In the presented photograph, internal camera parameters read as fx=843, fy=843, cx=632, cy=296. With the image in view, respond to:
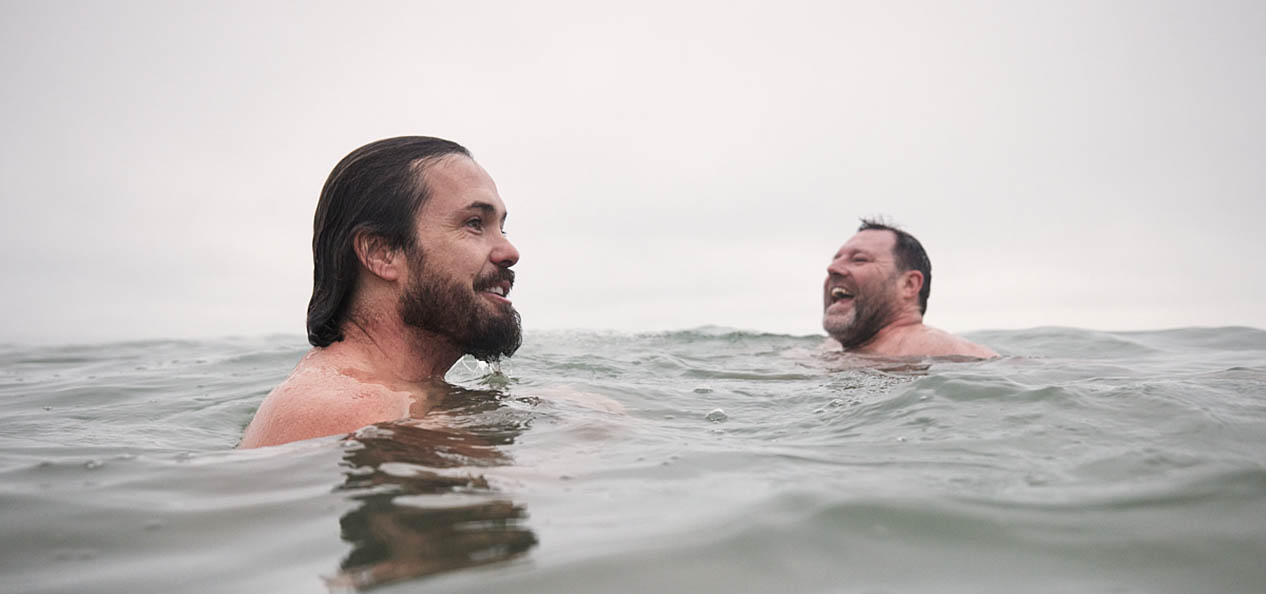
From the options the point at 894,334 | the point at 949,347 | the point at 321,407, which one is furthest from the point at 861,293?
the point at 321,407

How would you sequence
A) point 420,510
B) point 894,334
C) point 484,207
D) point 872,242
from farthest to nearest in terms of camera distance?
1. point 872,242
2. point 894,334
3. point 484,207
4. point 420,510

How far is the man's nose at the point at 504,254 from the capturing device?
389cm

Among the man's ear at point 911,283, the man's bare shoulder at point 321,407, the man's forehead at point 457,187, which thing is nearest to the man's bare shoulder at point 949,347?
the man's ear at point 911,283

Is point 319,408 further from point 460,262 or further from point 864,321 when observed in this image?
point 864,321

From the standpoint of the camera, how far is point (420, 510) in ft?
7.06

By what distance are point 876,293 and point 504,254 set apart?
18.3 ft

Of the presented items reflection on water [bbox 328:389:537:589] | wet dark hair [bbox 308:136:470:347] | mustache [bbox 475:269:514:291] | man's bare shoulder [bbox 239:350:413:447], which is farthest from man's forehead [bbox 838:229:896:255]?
reflection on water [bbox 328:389:537:589]

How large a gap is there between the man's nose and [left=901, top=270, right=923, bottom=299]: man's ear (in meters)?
5.75

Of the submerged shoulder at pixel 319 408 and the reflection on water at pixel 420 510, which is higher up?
the submerged shoulder at pixel 319 408

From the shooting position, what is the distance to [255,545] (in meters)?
2.06

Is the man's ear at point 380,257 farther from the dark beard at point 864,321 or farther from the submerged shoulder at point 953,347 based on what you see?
the dark beard at point 864,321

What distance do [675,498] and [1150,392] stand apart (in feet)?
8.74

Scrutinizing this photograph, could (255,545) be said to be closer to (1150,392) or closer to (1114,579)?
(1114,579)

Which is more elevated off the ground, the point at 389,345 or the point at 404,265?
the point at 404,265
